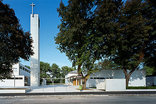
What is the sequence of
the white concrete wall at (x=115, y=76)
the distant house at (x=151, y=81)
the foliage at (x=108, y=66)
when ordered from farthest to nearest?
the distant house at (x=151, y=81)
the white concrete wall at (x=115, y=76)
the foliage at (x=108, y=66)

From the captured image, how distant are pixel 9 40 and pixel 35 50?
1518cm

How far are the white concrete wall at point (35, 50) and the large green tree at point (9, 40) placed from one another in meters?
11.7

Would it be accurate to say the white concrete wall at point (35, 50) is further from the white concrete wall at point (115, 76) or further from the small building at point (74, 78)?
the white concrete wall at point (115, 76)

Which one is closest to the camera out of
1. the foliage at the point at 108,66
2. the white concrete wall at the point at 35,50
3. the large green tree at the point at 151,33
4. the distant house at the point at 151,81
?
the large green tree at the point at 151,33

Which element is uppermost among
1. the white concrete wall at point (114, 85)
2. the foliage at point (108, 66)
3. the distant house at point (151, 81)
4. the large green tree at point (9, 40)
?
the large green tree at point (9, 40)

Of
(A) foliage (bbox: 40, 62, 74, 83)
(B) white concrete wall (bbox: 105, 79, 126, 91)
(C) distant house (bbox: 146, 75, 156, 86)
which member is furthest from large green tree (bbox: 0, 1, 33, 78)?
(A) foliage (bbox: 40, 62, 74, 83)

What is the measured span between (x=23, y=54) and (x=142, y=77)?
1046 inches

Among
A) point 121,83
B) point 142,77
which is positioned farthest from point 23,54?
point 142,77

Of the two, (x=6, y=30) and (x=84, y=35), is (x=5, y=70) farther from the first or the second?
(x=84, y=35)

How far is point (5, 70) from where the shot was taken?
23359 millimetres

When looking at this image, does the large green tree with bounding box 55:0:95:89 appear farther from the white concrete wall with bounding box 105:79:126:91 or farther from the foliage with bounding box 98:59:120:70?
the foliage with bounding box 98:59:120:70

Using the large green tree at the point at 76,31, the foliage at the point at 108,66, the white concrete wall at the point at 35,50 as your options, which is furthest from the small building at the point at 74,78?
the large green tree at the point at 76,31

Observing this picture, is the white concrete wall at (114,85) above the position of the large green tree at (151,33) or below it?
below

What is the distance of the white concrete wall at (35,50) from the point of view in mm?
36594
